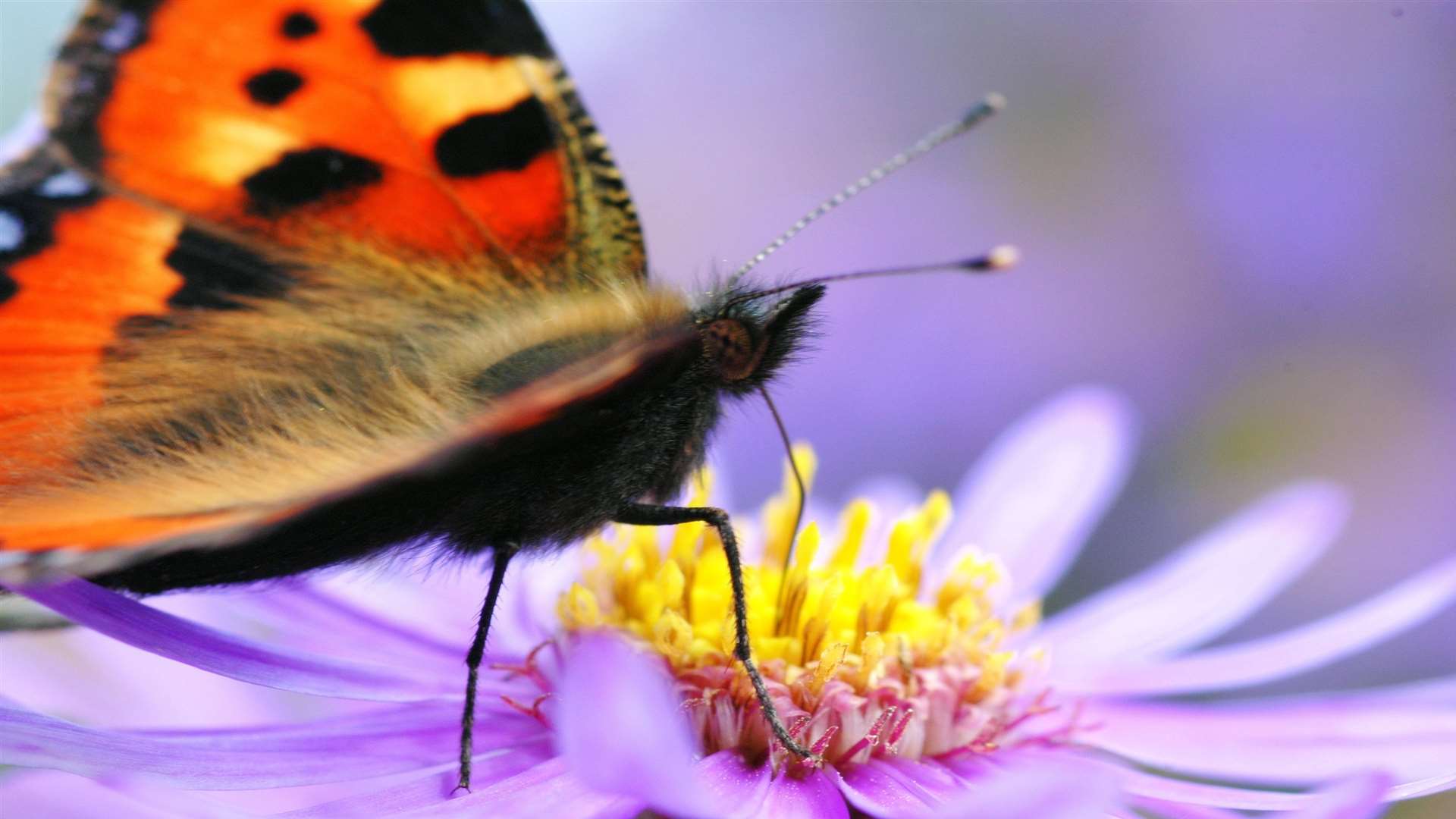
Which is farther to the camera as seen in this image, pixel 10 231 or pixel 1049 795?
pixel 10 231

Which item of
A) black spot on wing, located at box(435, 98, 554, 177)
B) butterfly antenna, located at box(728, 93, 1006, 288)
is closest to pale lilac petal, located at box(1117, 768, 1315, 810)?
butterfly antenna, located at box(728, 93, 1006, 288)

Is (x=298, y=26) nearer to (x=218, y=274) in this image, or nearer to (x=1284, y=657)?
(x=218, y=274)

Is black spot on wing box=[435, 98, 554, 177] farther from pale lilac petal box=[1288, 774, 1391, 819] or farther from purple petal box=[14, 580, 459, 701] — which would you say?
pale lilac petal box=[1288, 774, 1391, 819]

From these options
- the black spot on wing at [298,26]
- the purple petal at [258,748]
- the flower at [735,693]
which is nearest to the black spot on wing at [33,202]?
the black spot on wing at [298,26]

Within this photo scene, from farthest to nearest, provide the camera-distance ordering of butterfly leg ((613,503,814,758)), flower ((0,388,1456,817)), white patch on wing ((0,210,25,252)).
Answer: white patch on wing ((0,210,25,252)) → butterfly leg ((613,503,814,758)) → flower ((0,388,1456,817))

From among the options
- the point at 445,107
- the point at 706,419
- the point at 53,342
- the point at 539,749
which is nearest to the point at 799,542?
the point at 706,419

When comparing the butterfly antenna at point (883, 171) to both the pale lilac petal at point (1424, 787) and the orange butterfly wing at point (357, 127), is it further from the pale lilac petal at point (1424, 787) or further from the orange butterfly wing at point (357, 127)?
the pale lilac petal at point (1424, 787)

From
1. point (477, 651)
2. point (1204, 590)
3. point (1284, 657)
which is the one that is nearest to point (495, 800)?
point (477, 651)

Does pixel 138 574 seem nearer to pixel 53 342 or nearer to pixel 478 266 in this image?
pixel 53 342
